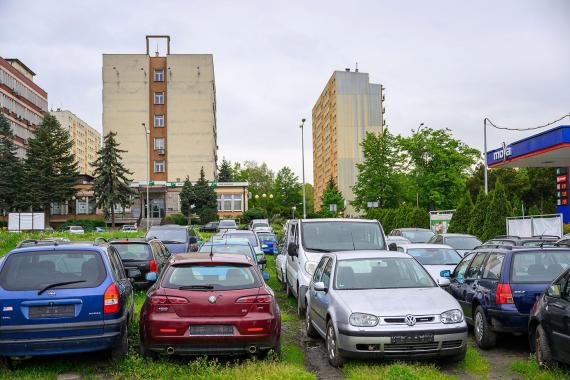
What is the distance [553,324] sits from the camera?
717 centimetres

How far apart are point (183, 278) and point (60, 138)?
72.4 meters

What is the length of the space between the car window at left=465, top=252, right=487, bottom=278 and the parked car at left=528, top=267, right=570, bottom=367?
91.4 inches

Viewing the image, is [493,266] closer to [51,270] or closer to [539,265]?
[539,265]

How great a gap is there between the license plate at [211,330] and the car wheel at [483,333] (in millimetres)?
3867

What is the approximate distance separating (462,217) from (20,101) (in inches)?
2582

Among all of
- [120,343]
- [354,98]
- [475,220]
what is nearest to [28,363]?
[120,343]

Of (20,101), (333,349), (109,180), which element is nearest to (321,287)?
(333,349)

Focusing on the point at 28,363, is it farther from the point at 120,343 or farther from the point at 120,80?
the point at 120,80

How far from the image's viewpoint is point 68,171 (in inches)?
3004

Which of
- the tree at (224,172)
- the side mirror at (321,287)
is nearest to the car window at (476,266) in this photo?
the side mirror at (321,287)

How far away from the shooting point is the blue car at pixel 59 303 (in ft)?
24.3

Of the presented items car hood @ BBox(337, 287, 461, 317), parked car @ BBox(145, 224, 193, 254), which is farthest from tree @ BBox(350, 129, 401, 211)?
car hood @ BBox(337, 287, 461, 317)

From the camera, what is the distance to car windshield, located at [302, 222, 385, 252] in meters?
13.6

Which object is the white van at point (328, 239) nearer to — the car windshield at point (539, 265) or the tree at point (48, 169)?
Answer: the car windshield at point (539, 265)
